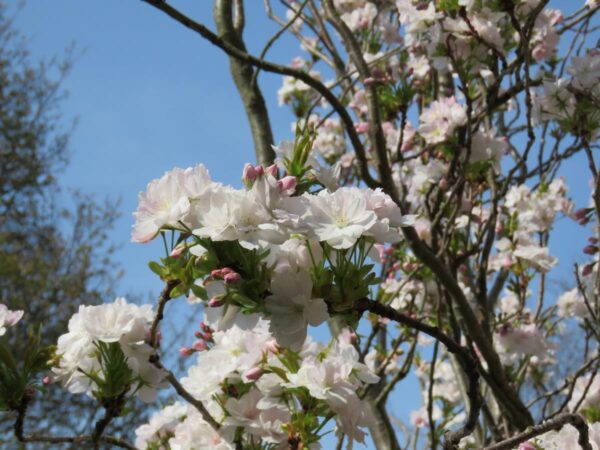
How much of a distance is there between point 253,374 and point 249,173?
1.71ft

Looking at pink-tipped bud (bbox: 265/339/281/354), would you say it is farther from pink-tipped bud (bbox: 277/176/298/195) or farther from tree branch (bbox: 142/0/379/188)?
tree branch (bbox: 142/0/379/188)

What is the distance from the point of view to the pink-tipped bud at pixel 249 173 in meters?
0.97

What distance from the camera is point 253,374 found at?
1.33 meters

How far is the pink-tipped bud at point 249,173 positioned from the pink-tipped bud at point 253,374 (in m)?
0.51

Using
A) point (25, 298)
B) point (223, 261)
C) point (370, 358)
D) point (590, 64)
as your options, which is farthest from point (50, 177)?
point (223, 261)

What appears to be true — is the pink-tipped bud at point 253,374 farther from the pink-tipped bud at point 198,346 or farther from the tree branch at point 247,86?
the tree branch at point 247,86

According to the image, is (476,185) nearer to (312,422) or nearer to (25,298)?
(312,422)

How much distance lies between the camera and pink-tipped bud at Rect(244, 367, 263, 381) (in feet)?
4.37

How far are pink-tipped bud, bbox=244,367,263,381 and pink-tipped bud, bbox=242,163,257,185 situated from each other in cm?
51

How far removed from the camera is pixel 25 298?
7766 mm

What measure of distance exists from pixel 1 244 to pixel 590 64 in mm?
7542

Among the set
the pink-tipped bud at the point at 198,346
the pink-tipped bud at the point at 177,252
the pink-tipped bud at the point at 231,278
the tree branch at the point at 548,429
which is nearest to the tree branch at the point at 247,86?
the pink-tipped bud at the point at 198,346

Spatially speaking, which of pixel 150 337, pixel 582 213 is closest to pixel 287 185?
pixel 150 337

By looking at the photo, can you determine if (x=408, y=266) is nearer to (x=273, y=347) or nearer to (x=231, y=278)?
(x=273, y=347)
